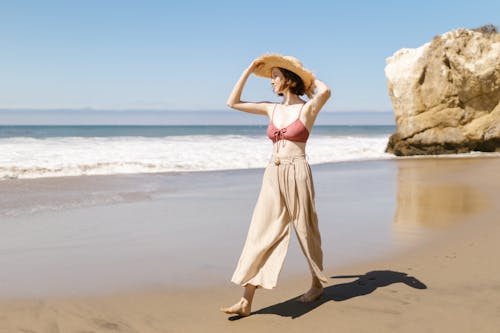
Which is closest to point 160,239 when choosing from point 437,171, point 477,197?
point 477,197

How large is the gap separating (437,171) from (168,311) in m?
12.3

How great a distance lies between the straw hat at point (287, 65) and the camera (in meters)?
4.25

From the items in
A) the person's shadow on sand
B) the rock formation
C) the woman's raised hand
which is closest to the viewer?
the person's shadow on sand

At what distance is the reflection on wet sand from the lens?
7.75 m

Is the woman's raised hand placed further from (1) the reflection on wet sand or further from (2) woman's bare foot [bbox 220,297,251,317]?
(1) the reflection on wet sand

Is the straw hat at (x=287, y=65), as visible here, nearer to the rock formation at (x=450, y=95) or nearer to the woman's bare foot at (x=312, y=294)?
the woman's bare foot at (x=312, y=294)

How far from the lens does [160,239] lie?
6695 mm

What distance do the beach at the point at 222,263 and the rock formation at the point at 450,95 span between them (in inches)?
467

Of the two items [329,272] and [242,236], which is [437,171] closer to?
[242,236]

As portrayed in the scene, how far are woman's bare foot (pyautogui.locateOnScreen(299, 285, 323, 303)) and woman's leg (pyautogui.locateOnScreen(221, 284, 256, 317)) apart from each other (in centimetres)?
52

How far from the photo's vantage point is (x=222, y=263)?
5.63 metres

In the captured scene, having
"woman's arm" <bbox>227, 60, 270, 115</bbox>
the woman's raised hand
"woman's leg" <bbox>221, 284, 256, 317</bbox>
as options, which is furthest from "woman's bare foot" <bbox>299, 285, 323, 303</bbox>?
the woman's raised hand

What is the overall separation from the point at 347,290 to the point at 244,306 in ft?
3.69

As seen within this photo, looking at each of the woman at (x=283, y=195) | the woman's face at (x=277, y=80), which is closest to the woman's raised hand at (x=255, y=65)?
the woman at (x=283, y=195)
